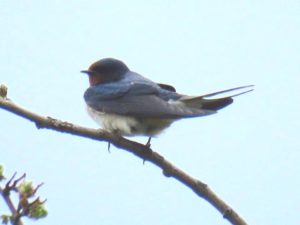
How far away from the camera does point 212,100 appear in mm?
3746

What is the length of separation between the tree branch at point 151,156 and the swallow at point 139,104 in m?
0.55

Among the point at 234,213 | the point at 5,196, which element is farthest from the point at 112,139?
the point at 5,196

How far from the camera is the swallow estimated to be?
12.6 feet

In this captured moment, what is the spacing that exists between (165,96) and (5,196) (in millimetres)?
2414

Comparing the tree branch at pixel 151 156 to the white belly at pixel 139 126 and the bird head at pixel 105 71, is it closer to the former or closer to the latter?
the white belly at pixel 139 126

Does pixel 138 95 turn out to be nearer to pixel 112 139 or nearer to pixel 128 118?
pixel 128 118

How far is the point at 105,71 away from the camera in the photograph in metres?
5.35

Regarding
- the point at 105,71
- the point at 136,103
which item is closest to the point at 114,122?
the point at 136,103

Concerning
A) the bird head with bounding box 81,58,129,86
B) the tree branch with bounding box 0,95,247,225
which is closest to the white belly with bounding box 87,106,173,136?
the tree branch with bounding box 0,95,247,225

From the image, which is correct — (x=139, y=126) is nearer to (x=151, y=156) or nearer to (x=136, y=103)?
(x=136, y=103)

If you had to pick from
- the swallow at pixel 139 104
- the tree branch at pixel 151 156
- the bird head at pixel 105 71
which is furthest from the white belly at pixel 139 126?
the bird head at pixel 105 71

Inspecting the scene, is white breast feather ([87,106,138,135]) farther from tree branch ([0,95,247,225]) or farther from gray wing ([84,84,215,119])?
tree branch ([0,95,247,225])

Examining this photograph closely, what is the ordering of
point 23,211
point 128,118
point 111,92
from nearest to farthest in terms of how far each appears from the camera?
point 23,211
point 128,118
point 111,92

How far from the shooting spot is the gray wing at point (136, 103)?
3.92m
